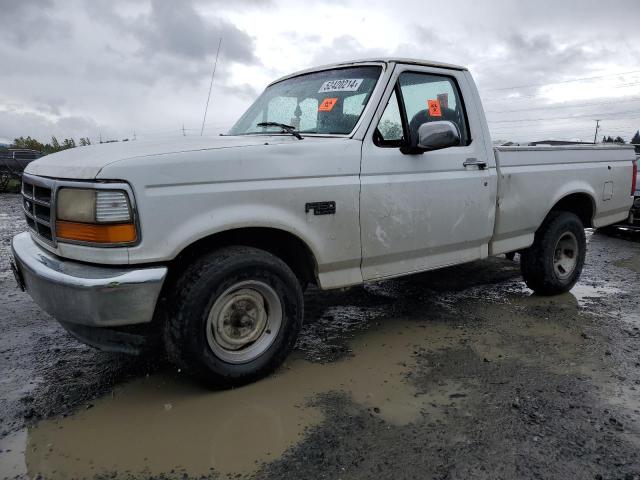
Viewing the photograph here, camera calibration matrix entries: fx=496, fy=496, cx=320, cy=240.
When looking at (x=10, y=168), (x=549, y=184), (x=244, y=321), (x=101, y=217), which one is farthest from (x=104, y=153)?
(x=10, y=168)

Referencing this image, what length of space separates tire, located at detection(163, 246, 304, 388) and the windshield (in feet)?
3.84

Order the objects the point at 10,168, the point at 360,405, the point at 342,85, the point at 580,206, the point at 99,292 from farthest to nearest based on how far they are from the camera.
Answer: the point at 10,168 → the point at 580,206 → the point at 342,85 → the point at 360,405 → the point at 99,292

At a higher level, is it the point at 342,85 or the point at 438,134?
the point at 342,85

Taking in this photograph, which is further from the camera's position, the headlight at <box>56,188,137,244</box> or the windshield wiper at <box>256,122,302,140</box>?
the windshield wiper at <box>256,122,302,140</box>

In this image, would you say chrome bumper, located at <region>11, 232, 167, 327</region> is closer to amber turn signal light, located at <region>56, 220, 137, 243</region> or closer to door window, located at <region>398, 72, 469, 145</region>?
amber turn signal light, located at <region>56, 220, 137, 243</region>

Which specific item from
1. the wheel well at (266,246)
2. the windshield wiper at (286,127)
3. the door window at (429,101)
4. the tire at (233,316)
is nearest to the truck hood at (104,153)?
the windshield wiper at (286,127)

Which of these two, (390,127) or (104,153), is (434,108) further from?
(104,153)

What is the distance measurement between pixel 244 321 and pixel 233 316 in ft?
0.25

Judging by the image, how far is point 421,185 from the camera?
3578 mm

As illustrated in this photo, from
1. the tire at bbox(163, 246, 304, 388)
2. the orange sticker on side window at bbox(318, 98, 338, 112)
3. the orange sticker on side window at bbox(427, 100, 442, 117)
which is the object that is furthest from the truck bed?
the tire at bbox(163, 246, 304, 388)

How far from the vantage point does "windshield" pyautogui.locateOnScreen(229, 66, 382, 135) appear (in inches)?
138

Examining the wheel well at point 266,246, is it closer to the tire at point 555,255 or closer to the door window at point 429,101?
the door window at point 429,101

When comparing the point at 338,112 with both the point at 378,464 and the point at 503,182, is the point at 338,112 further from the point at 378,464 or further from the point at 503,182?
the point at 378,464

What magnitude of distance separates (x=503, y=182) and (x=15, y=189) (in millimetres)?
16573
